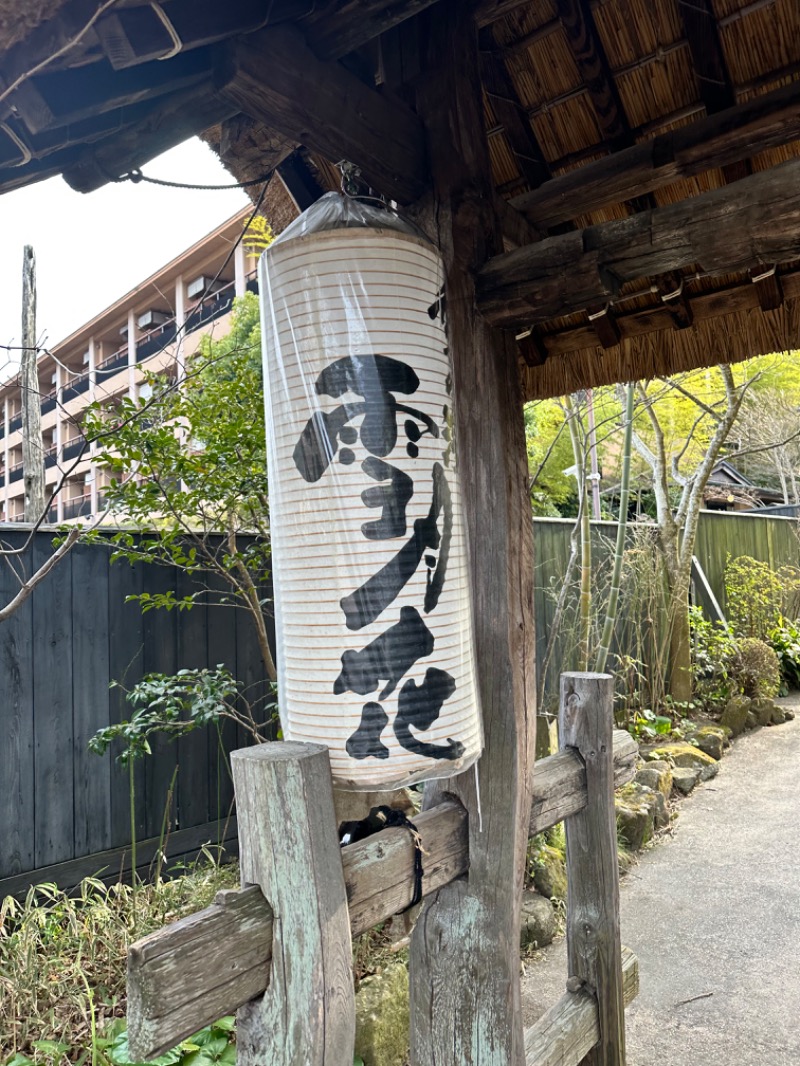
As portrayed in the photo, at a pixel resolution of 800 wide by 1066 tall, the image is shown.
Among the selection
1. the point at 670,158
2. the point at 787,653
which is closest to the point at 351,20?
the point at 670,158

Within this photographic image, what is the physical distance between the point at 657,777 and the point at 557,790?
3.09m

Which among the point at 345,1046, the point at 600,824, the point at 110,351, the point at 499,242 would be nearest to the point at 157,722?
the point at 600,824

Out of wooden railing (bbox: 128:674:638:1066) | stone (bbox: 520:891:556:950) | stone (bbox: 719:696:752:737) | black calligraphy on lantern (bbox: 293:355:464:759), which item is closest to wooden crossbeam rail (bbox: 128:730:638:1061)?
wooden railing (bbox: 128:674:638:1066)

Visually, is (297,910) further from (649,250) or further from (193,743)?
(193,743)

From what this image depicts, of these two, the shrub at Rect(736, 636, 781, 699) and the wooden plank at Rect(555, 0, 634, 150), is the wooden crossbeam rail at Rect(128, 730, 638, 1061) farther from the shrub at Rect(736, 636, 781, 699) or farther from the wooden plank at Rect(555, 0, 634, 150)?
the shrub at Rect(736, 636, 781, 699)

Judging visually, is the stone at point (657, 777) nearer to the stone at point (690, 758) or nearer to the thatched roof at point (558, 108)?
the stone at point (690, 758)

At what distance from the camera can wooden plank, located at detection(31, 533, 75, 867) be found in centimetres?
285

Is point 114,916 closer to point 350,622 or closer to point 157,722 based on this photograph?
point 157,722

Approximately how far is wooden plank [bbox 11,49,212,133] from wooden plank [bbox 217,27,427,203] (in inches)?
4.3

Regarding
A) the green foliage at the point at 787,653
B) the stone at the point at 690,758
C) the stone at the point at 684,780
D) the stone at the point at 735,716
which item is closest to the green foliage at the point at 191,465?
the stone at the point at 684,780

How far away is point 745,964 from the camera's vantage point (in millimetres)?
3021

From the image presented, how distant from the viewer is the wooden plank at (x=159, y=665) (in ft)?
10.3

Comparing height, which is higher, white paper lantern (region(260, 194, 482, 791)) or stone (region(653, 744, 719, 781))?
white paper lantern (region(260, 194, 482, 791))

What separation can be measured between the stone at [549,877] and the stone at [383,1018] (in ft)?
3.96
